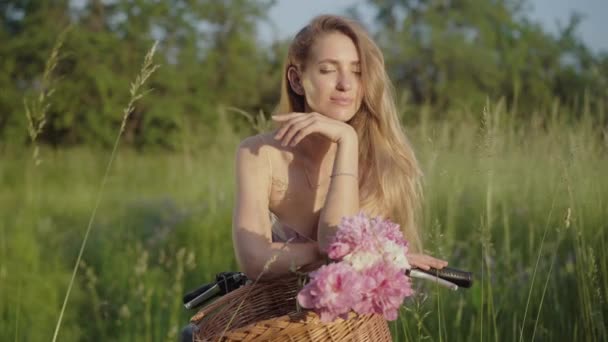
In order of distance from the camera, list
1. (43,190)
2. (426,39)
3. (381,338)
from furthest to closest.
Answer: (426,39), (43,190), (381,338)

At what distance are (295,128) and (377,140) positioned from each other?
65cm

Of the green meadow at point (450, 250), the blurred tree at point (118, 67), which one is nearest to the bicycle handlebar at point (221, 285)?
the green meadow at point (450, 250)

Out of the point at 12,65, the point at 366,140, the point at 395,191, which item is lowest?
the point at 395,191

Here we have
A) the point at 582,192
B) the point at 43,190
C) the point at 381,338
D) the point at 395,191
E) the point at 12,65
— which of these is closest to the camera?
the point at 381,338

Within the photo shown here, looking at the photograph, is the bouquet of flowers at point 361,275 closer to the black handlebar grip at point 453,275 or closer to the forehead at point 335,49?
the black handlebar grip at point 453,275

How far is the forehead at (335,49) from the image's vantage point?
7.80 ft

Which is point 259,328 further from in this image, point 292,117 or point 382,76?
point 382,76

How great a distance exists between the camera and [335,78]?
7.81ft

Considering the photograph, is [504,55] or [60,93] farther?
[504,55]

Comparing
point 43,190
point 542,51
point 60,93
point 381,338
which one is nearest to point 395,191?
point 381,338

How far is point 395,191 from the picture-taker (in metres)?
2.35

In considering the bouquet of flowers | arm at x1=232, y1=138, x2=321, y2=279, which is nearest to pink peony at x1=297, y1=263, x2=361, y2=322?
the bouquet of flowers

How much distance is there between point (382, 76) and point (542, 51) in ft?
82.8

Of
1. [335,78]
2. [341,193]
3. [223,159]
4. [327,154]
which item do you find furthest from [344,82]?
[223,159]
